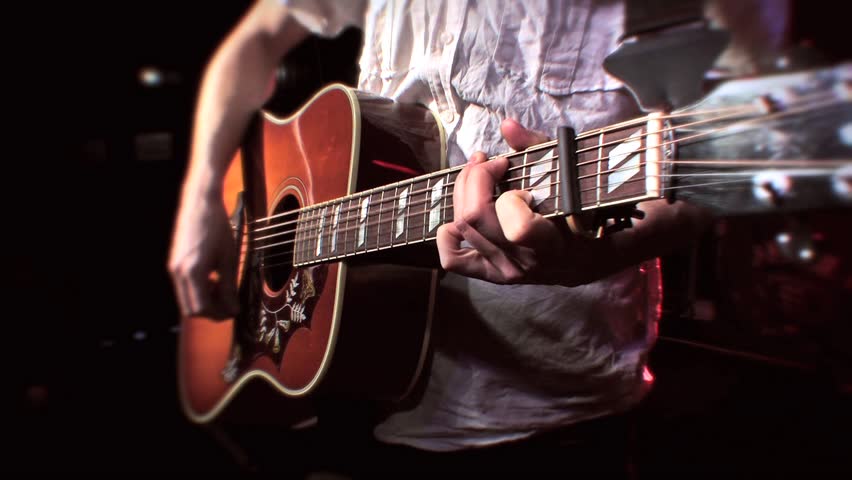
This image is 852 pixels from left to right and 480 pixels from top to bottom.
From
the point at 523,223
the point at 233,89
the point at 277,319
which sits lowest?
the point at 277,319

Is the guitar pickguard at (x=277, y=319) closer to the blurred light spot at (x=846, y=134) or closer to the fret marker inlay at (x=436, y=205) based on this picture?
the fret marker inlay at (x=436, y=205)

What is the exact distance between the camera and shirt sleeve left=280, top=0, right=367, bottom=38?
607 mm

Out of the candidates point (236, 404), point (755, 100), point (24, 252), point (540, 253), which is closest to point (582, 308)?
point (540, 253)

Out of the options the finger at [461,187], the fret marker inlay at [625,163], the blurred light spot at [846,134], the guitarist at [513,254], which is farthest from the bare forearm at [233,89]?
the blurred light spot at [846,134]

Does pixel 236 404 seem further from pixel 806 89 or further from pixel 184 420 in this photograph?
pixel 806 89

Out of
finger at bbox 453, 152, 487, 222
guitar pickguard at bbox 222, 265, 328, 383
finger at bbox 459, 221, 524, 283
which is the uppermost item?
finger at bbox 453, 152, 487, 222

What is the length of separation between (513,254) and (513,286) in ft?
0.36

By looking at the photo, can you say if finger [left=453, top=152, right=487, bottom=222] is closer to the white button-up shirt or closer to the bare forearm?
the white button-up shirt

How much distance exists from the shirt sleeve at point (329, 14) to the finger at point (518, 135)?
0.30 meters

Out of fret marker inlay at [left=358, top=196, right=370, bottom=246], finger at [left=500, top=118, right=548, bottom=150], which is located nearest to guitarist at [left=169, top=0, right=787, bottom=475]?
finger at [left=500, top=118, right=548, bottom=150]

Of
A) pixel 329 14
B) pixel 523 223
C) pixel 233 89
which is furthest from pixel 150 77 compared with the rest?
pixel 523 223

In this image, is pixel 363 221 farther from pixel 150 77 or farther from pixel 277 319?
pixel 150 77

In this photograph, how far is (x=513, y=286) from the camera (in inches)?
20.1

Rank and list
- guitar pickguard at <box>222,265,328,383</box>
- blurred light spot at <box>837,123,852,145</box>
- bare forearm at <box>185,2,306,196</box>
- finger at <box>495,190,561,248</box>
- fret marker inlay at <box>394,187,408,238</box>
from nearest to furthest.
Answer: blurred light spot at <box>837,123,852,145</box> → finger at <box>495,190,561,248</box> → fret marker inlay at <box>394,187,408,238</box> → guitar pickguard at <box>222,265,328,383</box> → bare forearm at <box>185,2,306,196</box>
